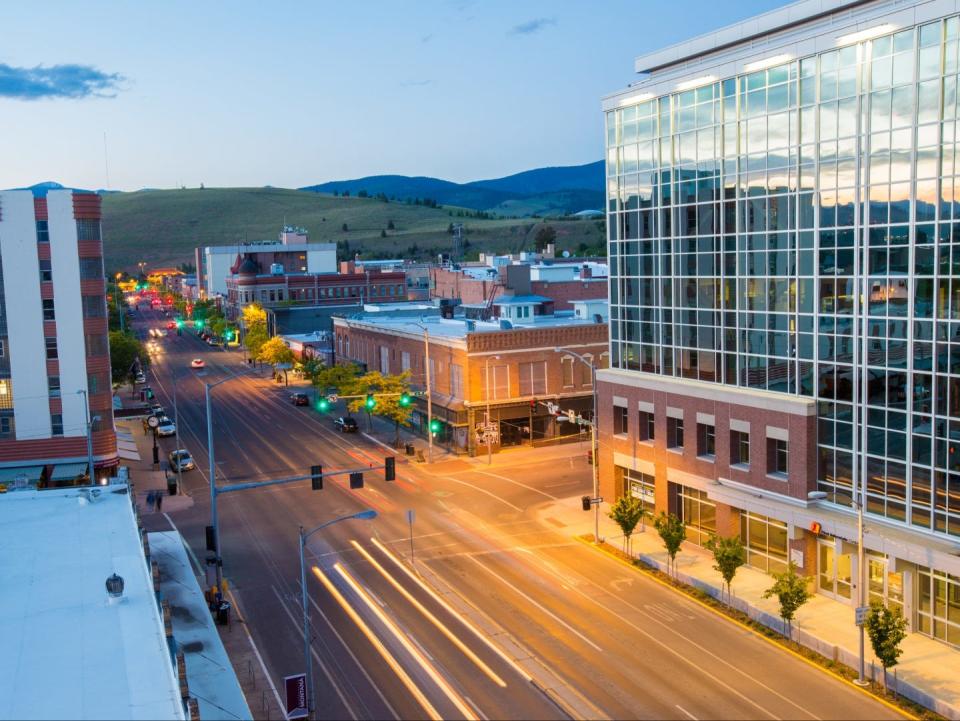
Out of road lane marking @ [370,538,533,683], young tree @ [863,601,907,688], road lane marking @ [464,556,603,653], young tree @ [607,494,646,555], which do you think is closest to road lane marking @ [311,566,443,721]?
road lane marking @ [370,538,533,683]

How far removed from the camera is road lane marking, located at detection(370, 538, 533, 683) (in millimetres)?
32338

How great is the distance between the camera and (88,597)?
27.2 m

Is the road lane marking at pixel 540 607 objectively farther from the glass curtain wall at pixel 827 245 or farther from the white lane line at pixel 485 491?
the glass curtain wall at pixel 827 245

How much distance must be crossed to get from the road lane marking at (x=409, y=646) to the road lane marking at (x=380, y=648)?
68cm

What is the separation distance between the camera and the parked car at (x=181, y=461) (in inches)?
2579

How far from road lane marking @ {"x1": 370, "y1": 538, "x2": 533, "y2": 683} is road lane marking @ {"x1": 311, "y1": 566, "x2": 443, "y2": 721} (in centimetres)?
343

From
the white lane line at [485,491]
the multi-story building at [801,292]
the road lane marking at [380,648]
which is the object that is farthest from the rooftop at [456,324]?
the road lane marking at [380,648]

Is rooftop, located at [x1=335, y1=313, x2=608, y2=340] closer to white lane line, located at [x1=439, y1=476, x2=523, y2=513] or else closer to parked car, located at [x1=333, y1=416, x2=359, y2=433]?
parked car, located at [x1=333, y1=416, x2=359, y2=433]

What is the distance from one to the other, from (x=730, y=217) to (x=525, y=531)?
1889 centimetres

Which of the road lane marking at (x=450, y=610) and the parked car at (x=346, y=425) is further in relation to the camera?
the parked car at (x=346, y=425)

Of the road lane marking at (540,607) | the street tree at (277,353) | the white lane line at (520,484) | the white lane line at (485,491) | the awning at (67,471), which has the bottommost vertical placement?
the white lane line at (520,484)

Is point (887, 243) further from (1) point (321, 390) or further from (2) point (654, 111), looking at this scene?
(1) point (321, 390)

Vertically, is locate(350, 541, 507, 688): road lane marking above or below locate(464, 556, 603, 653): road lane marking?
above

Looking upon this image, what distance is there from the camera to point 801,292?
40.4m
